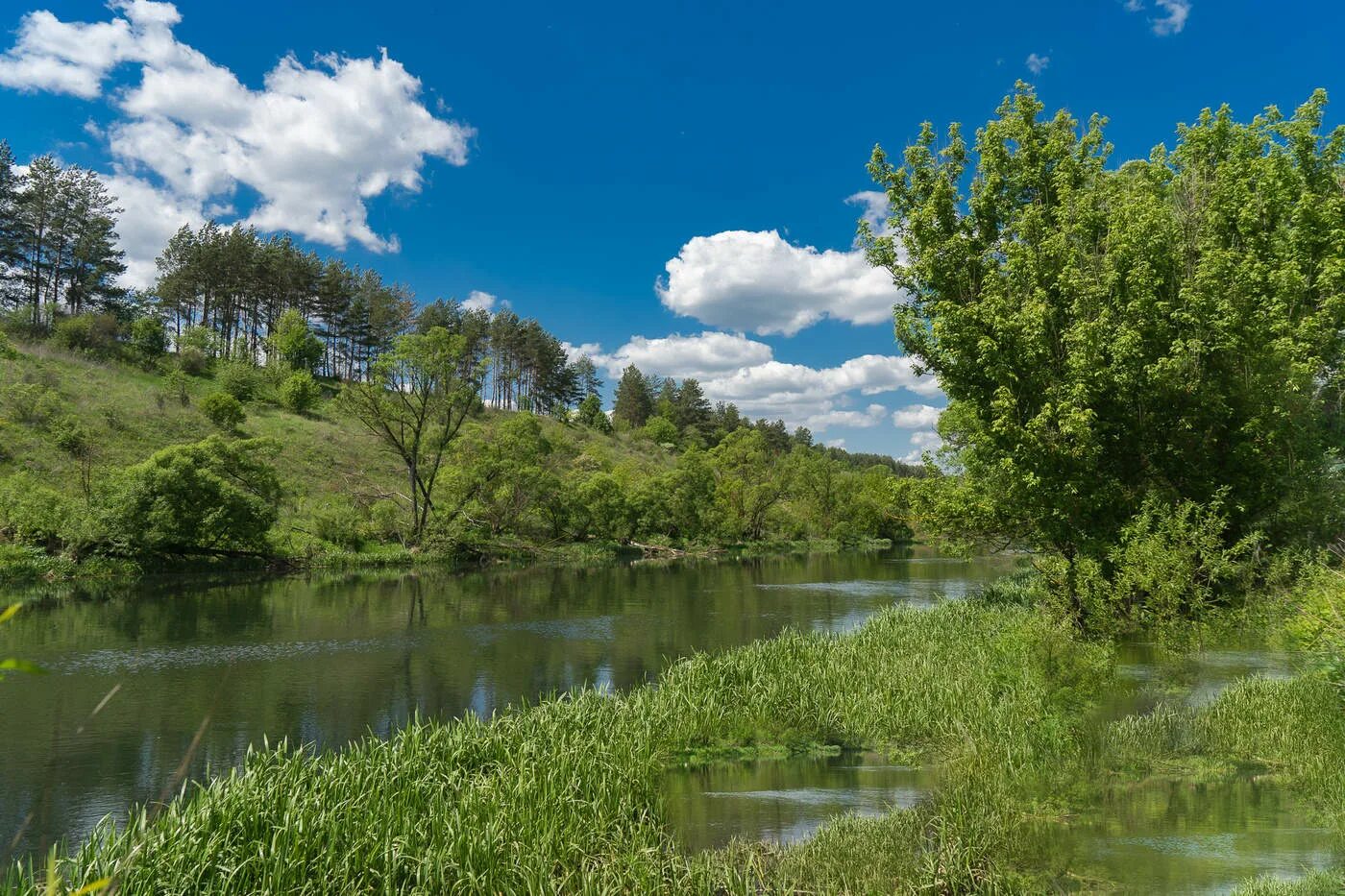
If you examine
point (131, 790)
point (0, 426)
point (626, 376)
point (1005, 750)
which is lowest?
point (131, 790)

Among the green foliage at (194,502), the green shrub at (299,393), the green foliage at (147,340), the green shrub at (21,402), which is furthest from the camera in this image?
the green shrub at (299,393)

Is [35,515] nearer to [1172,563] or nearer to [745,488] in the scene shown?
[1172,563]

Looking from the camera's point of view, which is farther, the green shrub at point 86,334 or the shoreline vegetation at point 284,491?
the green shrub at point 86,334

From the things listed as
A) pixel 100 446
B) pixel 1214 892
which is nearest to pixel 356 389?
pixel 100 446

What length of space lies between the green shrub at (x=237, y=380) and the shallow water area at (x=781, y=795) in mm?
67771

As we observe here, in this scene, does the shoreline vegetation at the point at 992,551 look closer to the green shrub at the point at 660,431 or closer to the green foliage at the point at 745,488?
the green foliage at the point at 745,488

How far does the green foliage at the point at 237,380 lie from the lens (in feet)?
225

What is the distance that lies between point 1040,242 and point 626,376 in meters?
117

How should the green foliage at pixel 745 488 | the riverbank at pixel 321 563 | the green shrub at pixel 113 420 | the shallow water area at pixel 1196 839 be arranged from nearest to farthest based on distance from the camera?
the shallow water area at pixel 1196 839
the riverbank at pixel 321 563
the green shrub at pixel 113 420
the green foliage at pixel 745 488

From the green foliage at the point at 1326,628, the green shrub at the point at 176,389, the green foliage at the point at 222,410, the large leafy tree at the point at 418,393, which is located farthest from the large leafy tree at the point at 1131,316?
the green shrub at the point at 176,389

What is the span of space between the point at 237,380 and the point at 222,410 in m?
10.2

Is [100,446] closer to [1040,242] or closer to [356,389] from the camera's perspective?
[356,389]

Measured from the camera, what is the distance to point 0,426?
44.9 meters

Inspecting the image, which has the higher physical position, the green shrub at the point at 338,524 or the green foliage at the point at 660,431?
the green foliage at the point at 660,431
